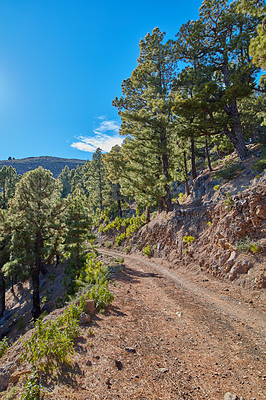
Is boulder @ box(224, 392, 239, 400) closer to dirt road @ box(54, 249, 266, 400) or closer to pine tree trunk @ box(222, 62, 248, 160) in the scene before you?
dirt road @ box(54, 249, 266, 400)

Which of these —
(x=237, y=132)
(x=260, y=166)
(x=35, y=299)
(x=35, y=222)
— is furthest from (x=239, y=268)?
(x=35, y=222)

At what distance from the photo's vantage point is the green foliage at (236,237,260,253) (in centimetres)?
890

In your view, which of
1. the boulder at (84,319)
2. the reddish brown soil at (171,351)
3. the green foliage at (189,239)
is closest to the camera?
the reddish brown soil at (171,351)

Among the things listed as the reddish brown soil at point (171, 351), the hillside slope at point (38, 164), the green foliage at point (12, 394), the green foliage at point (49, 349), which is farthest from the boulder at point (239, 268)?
the hillside slope at point (38, 164)

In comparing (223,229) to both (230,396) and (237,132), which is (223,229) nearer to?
(230,396)

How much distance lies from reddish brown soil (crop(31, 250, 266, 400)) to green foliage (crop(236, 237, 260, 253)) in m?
1.88

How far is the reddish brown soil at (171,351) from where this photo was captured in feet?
10.5

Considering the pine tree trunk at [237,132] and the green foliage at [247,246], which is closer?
the green foliage at [247,246]

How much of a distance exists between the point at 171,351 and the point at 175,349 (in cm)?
14

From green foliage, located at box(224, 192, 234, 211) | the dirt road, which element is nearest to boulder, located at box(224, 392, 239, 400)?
the dirt road

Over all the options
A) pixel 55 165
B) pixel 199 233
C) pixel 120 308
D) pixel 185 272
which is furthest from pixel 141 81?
pixel 55 165

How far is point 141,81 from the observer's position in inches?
720

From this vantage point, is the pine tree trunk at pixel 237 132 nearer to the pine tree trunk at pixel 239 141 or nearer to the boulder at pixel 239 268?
the pine tree trunk at pixel 239 141

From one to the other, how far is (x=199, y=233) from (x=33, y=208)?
12.9 m
